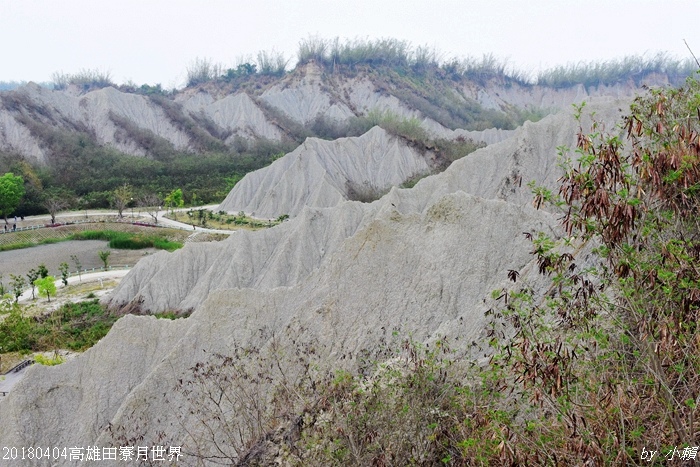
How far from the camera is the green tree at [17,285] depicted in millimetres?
32981

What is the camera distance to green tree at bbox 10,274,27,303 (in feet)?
108

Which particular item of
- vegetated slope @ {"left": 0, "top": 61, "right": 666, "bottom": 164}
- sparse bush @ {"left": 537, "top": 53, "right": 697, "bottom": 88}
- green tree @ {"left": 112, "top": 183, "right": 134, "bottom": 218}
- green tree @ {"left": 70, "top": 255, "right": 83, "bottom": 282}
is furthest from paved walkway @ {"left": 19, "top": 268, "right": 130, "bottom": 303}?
sparse bush @ {"left": 537, "top": 53, "right": 697, "bottom": 88}

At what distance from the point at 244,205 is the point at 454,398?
54.1 m

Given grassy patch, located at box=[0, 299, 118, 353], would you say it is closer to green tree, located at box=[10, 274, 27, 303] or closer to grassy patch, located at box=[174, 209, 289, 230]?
green tree, located at box=[10, 274, 27, 303]

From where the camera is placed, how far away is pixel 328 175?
61000 millimetres

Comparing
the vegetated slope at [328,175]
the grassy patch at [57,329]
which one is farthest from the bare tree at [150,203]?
the grassy patch at [57,329]

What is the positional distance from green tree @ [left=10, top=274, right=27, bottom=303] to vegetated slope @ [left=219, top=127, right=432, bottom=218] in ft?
84.0

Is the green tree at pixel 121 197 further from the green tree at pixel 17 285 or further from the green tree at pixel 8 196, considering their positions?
the green tree at pixel 17 285

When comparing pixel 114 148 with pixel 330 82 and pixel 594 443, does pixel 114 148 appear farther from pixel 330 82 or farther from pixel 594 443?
pixel 594 443

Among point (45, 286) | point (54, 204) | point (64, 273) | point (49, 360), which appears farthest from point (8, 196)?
point (49, 360)

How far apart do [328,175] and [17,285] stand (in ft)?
115

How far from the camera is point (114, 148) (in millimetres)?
79375

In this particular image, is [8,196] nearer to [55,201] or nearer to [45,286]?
[55,201]

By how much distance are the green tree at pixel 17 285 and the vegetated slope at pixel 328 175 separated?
84.0ft
